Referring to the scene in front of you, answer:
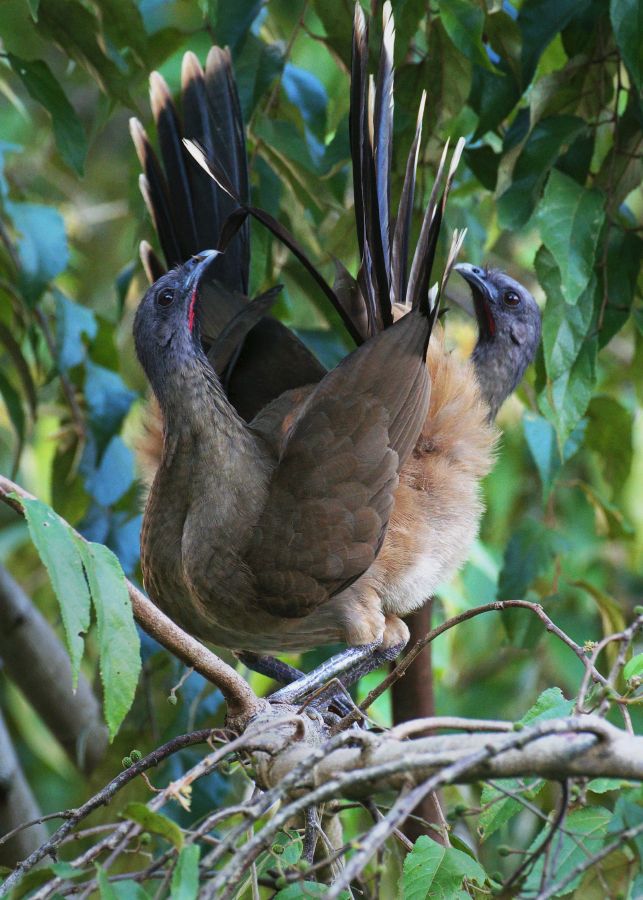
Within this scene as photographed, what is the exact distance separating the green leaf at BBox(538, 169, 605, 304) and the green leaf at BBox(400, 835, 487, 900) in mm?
963

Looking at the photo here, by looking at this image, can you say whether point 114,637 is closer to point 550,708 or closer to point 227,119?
point 550,708

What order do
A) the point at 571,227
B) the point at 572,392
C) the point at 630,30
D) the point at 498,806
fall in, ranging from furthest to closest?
the point at 572,392 < the point at 571,227 < the point at 630,30 < the point at 498,806

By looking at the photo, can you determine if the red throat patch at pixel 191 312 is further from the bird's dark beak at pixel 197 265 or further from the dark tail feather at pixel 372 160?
the dark tail feather at pixel 372 160

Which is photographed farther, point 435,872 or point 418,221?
point 418,221

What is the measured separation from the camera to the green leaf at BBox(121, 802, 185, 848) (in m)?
1.17

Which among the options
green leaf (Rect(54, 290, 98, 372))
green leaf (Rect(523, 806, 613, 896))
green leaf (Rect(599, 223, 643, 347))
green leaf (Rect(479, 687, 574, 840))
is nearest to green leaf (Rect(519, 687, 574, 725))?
green leaf (Rect(479, 687, 574, 840))

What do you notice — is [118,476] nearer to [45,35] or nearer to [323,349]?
[323,349]

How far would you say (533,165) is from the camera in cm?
222

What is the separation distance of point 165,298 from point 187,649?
963 millimetres

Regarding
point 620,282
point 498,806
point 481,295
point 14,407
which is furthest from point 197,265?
point 498,806

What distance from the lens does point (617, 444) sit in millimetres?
2771

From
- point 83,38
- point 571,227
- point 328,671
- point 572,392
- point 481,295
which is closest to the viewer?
point 571,227

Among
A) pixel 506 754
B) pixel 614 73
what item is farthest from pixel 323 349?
pixel 506 754

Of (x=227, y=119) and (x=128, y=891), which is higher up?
(x=227, y=119)
